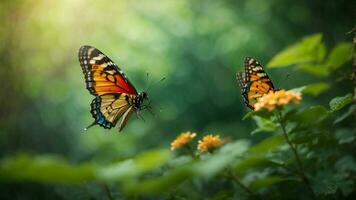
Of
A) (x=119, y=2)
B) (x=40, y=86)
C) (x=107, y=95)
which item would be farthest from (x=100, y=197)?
(x=119, y=2)

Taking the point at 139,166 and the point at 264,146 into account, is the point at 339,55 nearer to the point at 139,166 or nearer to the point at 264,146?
the point at 264,146

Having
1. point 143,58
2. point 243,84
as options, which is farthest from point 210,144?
point 143,58

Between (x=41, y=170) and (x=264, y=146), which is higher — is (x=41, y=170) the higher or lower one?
the lower one

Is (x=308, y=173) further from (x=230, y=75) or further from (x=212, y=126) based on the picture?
(x=230, y=75)

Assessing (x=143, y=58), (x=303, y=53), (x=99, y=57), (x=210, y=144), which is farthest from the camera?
(x=143, y=58)

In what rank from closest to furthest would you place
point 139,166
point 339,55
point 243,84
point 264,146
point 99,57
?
point 139,166, point 264,146, point 339,55, point 243,84, point 99,57

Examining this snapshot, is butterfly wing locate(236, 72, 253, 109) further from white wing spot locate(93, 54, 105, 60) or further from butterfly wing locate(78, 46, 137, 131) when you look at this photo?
white wing spot locate(93, 54, 105, 60)

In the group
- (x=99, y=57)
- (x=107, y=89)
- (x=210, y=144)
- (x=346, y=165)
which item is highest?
(x=99, y=57)

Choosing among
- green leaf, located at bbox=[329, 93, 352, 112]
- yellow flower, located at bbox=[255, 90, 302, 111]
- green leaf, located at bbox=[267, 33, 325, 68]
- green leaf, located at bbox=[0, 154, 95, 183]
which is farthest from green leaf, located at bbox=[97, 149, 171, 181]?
green leaf, located at bbox=[267, 33, 325, 68]
